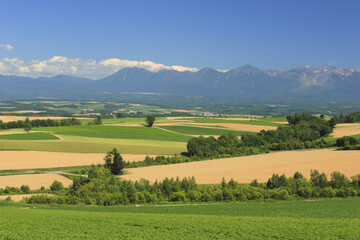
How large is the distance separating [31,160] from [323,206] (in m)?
43.5

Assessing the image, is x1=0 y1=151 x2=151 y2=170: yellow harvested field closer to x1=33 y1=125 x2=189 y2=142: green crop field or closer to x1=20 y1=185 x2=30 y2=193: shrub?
x1=20 y1=185 x2=30 y2=193: shrub

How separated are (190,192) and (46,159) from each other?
107ft

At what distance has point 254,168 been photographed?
46.2m

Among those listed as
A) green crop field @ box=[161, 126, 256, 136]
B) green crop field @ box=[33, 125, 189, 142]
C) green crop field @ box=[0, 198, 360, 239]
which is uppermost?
green crop field @ box=[0, 198, 360, 239]

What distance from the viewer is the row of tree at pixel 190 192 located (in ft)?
99.0

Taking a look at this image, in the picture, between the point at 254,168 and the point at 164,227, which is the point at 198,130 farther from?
the point at 164,227

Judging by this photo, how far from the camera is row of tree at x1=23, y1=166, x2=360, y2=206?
99.0 ft

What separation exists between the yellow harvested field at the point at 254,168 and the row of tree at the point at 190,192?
18.9 feet

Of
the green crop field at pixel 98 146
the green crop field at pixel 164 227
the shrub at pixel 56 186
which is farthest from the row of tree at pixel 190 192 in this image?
the green crop field at pixel 98 146

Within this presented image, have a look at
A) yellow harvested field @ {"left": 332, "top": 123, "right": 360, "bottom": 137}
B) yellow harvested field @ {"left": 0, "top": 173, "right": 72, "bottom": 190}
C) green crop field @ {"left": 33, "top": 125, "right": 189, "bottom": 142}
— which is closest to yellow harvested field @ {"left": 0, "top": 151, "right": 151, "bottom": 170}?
yellow harvested field @ {"left": 0, "top": 173, "right": 72, "bottom": 190}

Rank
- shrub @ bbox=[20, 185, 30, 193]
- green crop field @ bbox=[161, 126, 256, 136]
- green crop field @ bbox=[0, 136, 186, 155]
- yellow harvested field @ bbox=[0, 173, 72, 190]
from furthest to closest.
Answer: green crop field @ bbox=[161, 126, 256, 136], green crop field @ bbox=[0, 136, 186, 155], yellow harvested field @ bbox=[0, 173, 72, 190], shrub @ bbox=[20, 185, 30, 193]

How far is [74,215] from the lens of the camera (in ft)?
68.1

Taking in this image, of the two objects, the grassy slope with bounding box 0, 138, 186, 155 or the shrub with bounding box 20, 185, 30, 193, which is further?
the grassy slope with bounding box 0, 138, 186, 155

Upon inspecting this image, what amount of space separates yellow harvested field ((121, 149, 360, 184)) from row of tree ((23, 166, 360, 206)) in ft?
18.9
